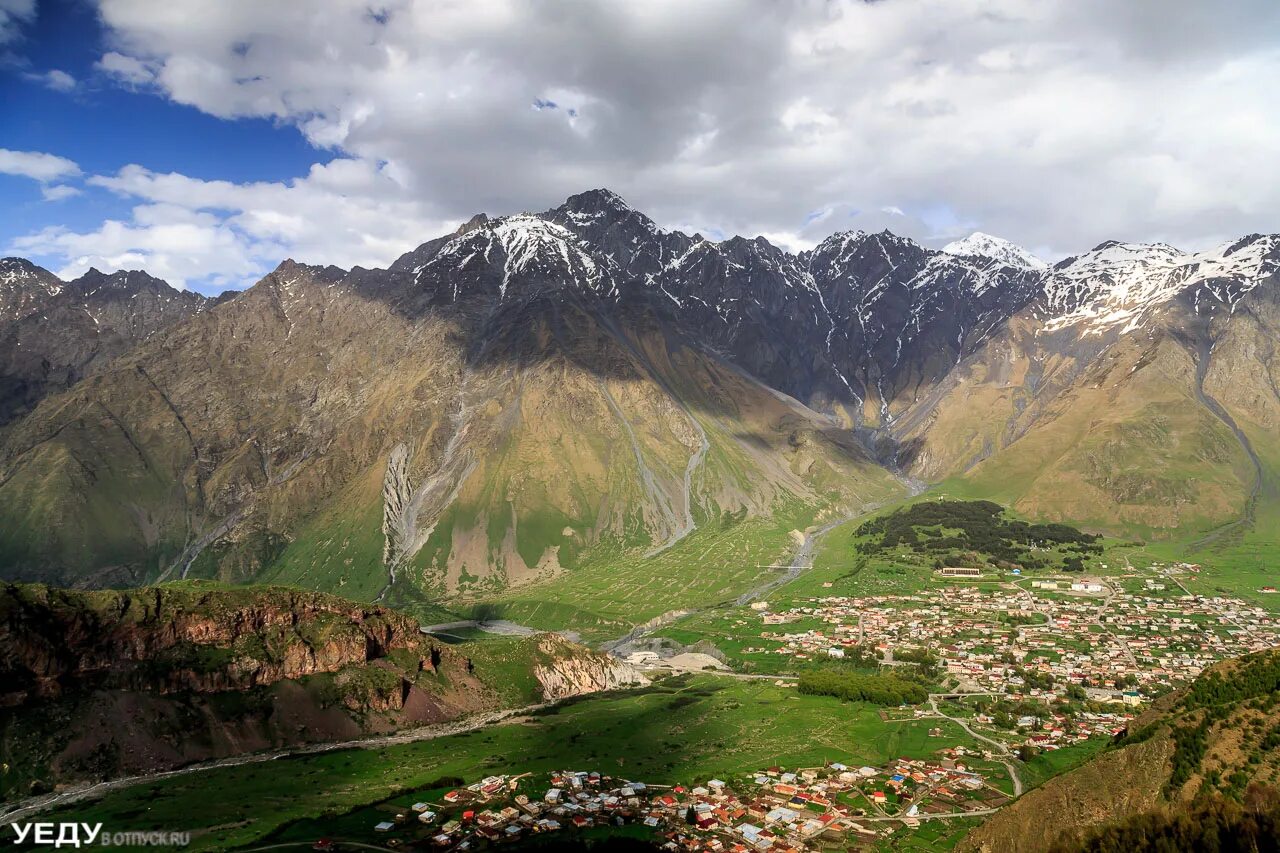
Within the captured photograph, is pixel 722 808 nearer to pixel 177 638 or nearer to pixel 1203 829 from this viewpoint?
pixel 1203 829

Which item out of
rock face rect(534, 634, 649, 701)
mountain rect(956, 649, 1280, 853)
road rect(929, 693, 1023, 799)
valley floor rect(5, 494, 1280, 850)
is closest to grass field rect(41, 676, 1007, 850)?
valley floor rect(5, 494, 1280, 850)

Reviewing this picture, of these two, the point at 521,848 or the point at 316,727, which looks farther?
the point at 316,727

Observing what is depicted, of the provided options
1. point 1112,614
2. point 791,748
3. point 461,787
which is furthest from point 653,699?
point 1112,614

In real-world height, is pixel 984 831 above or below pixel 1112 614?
above

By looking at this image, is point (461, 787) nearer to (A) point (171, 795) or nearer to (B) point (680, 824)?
(B) point (680, 824)

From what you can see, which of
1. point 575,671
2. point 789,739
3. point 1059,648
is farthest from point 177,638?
point 1059,648

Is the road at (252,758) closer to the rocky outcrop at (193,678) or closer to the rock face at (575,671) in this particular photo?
the rocky outcrop at (193,678)
